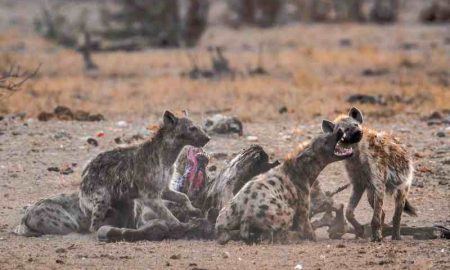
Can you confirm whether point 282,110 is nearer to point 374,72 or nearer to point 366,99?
point 366,99

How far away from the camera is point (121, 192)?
9430mm

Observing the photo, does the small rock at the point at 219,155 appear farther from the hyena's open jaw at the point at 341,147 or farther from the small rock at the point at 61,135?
the hyena's open jaw at the point at 341,147

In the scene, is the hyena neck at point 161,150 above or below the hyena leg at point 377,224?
above

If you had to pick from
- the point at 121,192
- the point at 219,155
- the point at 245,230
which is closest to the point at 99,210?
the point at 121,192

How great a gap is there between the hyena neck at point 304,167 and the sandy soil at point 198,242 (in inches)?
20.5

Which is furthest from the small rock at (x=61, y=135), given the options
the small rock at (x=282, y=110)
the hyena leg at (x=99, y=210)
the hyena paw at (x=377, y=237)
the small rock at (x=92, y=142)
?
the hyena paw at (x=377, y=237)

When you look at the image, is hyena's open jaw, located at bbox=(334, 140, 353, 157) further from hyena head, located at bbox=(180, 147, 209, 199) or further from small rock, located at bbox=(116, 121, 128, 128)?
small rock, located at bbox=(116, 121, 128, 128)

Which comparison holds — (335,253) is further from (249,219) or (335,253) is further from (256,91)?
(256,91)

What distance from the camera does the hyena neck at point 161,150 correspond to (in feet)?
31.4

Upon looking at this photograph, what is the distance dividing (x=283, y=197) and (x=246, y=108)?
314 inches

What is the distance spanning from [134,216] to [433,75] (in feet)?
44.1

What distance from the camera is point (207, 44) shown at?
29078 millimetres

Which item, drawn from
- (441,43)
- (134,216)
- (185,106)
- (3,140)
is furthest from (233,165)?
(441,43)

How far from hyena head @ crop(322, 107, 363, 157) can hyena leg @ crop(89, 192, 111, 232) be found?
6.16ft
